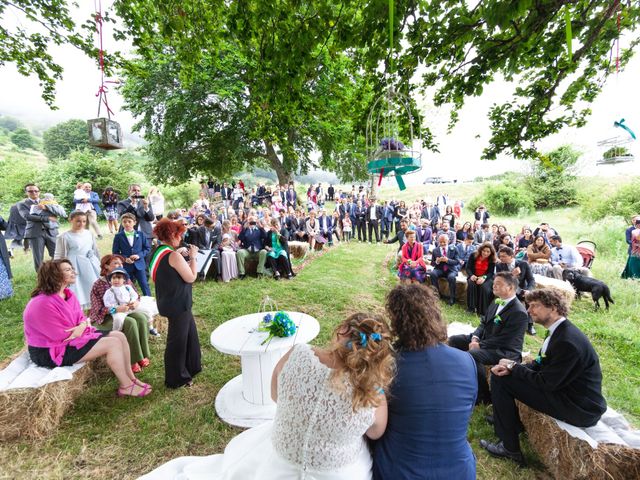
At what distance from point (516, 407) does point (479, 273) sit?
11.8ft

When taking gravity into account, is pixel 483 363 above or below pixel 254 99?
below

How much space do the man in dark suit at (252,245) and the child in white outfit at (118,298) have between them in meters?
3.47

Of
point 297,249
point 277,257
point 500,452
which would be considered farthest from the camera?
point 297,249

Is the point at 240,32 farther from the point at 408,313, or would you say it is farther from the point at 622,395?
the point at 622,395

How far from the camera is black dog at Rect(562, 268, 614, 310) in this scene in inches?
238

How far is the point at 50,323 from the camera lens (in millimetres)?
2832

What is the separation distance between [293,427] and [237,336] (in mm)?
1798

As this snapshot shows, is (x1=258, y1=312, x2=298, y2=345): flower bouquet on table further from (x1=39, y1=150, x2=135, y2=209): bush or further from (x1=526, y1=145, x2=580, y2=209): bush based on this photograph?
(x1=526, y1=145, x2=580, y2=209): bush

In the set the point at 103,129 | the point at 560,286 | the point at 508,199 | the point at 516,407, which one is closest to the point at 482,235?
the point at 560,286

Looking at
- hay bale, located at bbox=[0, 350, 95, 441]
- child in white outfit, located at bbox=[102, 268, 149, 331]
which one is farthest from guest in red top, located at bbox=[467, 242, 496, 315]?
hay bale, located at bbox=[0, 350, 95, 441]

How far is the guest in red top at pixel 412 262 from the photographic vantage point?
6898 mm

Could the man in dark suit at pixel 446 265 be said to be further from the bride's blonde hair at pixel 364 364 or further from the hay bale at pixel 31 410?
the hay bale at pixel 31 410

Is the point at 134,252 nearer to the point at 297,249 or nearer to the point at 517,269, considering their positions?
the point at 297,249

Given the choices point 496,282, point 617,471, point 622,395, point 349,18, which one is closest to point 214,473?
point 617,471
